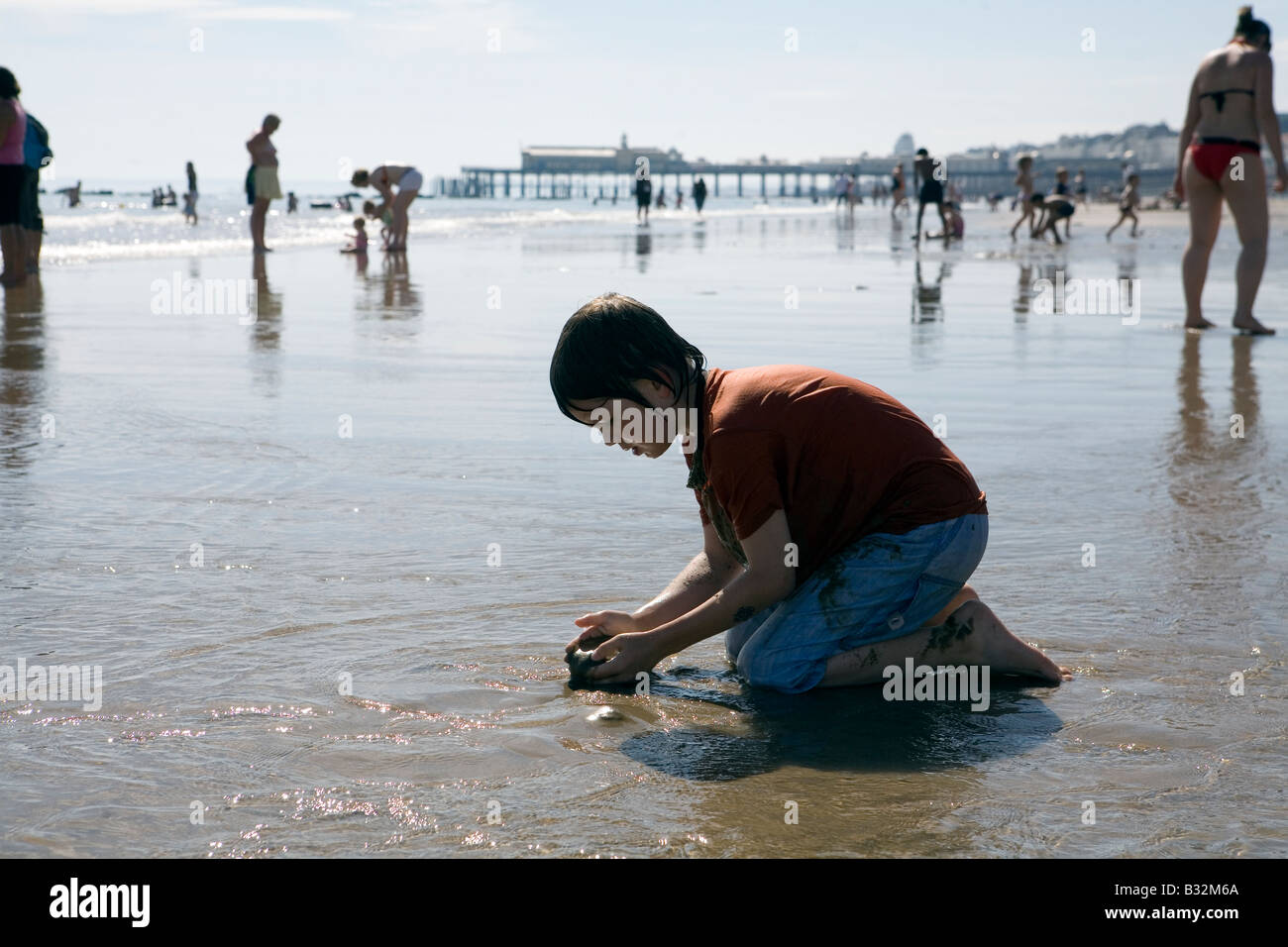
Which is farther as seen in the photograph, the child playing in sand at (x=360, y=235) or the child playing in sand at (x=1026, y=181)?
the child playing in sand at (x=1026, y=181)

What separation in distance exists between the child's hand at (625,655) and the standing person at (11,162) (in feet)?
36.6

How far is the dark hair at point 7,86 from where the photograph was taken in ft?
40.4

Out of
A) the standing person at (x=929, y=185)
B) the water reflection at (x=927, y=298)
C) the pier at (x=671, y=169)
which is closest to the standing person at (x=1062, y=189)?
the standing person at (x=929, y=185)

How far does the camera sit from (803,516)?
3297 millimetres

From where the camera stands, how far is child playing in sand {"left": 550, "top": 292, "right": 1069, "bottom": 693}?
3049mm

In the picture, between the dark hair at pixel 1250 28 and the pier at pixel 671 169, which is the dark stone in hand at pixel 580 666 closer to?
the dark hair at pixel 1250 28

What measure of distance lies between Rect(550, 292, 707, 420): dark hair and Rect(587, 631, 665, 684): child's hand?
21.6 inches

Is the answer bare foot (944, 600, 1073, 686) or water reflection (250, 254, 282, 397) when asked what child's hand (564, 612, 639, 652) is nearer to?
bare foot (944, 600, 1073, 686)

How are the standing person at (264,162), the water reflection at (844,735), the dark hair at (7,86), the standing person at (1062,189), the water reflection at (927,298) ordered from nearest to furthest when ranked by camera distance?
the water reflection at (844,735) < the water reflection at (927,298) < the dark hair at (7,86) < the standing person at (264,162) < the standing person at (1062,189)

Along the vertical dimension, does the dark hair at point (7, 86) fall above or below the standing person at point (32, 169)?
above

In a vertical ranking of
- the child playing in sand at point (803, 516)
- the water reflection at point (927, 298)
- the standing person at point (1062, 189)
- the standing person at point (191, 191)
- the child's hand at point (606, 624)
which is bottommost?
the child's hand at point (606, 624)

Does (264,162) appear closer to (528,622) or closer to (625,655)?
(528,622)

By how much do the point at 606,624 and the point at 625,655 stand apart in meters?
0.24

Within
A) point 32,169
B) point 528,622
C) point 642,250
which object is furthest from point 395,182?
point 528,622
